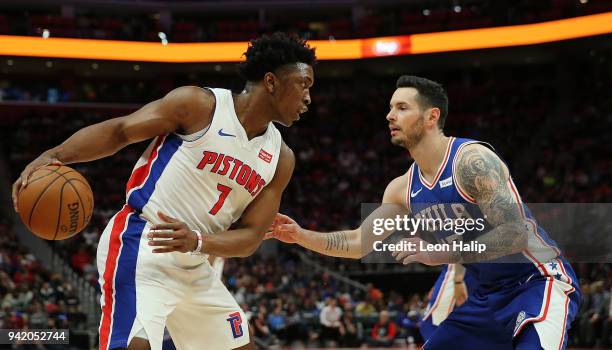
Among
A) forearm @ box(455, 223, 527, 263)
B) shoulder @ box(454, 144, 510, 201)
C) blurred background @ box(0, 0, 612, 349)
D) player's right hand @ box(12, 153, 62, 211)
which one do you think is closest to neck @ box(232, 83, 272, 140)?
player's right hand @ box(12, 153, 62, 211)

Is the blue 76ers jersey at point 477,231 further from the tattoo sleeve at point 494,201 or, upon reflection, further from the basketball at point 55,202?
the basketball at point 55,202

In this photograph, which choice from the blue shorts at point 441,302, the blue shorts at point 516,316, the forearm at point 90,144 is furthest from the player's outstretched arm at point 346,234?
the blue shorts at point 441,302

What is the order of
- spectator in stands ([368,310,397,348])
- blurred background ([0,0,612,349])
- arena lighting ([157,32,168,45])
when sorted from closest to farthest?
spectator in stands ([368,310,397,348])
blurred background ([0,0,612,349])
arena lighting ([157,32,168,45])

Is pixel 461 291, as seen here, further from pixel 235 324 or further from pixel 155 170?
pixel 155 170

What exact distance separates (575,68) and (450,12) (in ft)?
14.0

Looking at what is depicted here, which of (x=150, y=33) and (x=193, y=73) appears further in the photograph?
(x=193, y=73)

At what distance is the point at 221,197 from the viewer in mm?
4211

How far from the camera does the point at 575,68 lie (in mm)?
23891

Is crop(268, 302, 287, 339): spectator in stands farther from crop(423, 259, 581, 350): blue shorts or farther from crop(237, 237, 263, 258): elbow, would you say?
crop(237, 237, 263, 258): elbow

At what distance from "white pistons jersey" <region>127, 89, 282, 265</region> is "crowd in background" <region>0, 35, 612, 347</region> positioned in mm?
8498

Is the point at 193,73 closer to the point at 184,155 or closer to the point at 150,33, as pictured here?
the point at 150,33

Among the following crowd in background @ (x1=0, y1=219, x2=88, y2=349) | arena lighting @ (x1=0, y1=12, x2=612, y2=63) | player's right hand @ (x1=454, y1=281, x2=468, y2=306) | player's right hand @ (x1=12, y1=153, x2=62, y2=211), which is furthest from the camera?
arena lighting @ (x1=0, y1=12, x2=612, y2=63)

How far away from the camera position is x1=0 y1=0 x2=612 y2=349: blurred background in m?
16.2

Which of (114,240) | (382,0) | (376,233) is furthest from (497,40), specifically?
(114,240)
